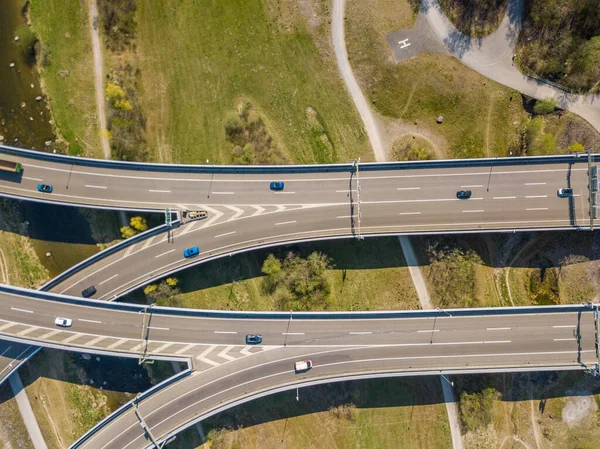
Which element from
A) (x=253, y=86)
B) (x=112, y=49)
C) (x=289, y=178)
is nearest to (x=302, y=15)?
(x=253, y=86)

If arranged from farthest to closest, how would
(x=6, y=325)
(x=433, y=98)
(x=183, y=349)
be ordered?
(x=433, y=98)
(x=6, y=325)
(x=183, y=349)

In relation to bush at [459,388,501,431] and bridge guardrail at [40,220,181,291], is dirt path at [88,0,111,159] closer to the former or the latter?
bridge guardrail at [40,220,181,291]

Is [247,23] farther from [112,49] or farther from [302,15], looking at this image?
[112,49]

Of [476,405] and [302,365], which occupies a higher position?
[302,365]

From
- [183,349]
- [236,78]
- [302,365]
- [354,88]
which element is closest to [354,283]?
[302,365]

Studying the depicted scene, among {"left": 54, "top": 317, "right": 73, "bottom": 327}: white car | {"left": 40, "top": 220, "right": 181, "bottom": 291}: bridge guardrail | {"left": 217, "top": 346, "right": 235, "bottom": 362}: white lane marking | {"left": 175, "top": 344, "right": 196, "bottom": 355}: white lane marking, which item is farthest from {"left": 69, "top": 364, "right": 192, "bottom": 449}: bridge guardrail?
{"left": 40, "top": 220, "right": 181, "bottom": 291}: bridge guardrail

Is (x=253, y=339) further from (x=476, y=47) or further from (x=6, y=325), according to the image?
(x=476, y=47)
